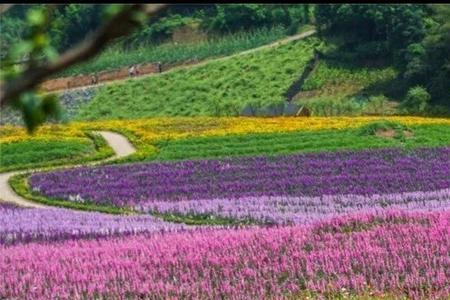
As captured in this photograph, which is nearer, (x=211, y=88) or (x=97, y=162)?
(x=97, y=162)

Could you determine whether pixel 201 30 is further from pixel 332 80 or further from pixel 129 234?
pixel 129 234

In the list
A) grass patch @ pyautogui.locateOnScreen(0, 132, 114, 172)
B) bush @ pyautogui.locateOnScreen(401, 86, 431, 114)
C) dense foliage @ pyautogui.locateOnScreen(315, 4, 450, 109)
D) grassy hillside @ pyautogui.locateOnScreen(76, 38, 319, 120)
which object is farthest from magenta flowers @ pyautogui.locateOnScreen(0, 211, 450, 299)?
grassy hillside @ pyautogui.locateOnScreen(76, 38, 319, 120)

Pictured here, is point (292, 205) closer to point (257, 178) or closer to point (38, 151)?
point (257, 178)

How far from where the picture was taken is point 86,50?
1327mm

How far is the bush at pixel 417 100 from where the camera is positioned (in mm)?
44809

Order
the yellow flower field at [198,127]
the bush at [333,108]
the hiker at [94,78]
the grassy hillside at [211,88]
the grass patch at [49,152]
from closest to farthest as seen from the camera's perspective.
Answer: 1. the grass patch at [49,152]
2. the yellow flower field at [198,127]
3. the bush at [333,108]
4. the grassy hillside at [211,88]
5. the hiker at [94,78]

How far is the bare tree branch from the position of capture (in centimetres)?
131

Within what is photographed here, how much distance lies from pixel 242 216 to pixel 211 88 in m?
39.7

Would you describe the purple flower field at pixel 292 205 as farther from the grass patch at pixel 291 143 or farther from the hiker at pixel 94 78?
the hiker at pixel 94 78

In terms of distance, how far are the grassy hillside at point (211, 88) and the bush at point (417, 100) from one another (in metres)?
7.66

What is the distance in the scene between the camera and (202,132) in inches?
1411

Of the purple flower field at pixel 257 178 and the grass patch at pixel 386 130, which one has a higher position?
the purple flower field at pixel 257 178

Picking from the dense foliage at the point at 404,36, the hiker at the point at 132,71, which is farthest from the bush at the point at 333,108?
the hiker at the point at 132,71

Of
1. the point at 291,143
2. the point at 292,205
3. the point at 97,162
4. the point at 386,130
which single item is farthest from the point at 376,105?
the point at 292,205
